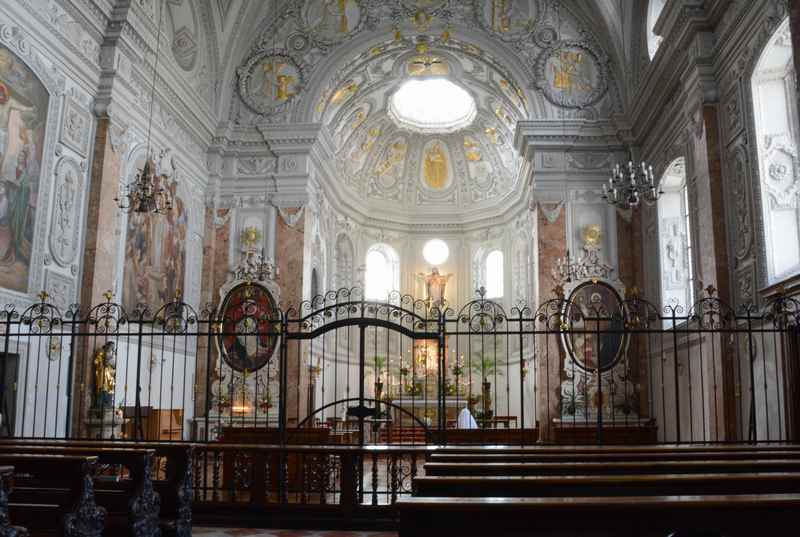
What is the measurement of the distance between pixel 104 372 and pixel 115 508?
20.9ft

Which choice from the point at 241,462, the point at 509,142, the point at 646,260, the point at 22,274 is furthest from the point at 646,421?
the point at 22,274

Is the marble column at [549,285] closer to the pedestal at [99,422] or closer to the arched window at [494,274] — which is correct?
the arched window at [494,274]

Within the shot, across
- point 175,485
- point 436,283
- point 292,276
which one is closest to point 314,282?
point 292,276

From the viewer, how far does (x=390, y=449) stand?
9.30 meters

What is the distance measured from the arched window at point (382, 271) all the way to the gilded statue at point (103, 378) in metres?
15.7

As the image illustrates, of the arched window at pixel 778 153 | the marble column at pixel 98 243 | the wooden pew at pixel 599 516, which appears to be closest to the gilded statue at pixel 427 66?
the marble column at pixel 98 243

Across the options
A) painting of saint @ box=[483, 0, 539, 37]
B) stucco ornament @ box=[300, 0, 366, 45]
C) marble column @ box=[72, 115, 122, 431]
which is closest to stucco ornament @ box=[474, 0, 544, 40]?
painting of saint @ box=[483, 0, 539, 37]

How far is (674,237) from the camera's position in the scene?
17.9m

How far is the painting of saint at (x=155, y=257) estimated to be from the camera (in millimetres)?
16281

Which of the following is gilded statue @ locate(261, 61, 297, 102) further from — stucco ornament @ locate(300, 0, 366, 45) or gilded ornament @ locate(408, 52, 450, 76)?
gilded ornament @ locate(408, 52, 450, 76)

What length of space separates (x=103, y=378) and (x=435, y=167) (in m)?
18.5

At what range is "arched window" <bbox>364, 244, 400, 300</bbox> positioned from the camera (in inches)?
1149

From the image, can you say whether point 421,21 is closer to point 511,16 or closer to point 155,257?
point 511,16

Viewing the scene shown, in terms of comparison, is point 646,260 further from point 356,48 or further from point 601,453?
point 601,453
